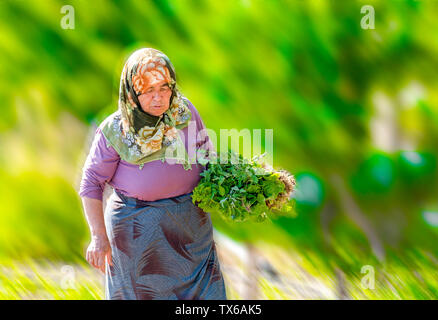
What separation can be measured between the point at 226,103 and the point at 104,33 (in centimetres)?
82

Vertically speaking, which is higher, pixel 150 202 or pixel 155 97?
pixel 155 97

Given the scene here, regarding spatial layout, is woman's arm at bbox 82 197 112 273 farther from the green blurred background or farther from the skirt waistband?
the green blurred background

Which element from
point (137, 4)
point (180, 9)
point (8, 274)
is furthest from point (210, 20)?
point (8, 274)

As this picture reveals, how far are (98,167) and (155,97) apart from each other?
0.32 metres

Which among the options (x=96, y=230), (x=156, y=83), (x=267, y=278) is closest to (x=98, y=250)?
(x=96, y=230)

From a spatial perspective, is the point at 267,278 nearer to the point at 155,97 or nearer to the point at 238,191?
the point at 238,191

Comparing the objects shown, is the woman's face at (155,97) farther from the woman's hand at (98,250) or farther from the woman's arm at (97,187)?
the woman's hand at (98,250)

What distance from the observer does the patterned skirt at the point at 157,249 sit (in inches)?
65.9

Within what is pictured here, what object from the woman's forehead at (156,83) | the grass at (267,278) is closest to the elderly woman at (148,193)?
the woman's forehead at (156,83)

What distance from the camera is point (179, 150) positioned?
166cm

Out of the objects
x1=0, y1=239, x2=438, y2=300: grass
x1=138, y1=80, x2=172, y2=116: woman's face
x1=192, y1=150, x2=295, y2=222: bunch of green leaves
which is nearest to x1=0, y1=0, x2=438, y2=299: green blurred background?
x1=0, y1=239, x2=438, y2=300: grass

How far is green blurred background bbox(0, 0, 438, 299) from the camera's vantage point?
8.84 feet

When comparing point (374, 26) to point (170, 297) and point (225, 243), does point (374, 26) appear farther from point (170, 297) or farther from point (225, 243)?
point (170, 297)

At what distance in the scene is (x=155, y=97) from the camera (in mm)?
1551
